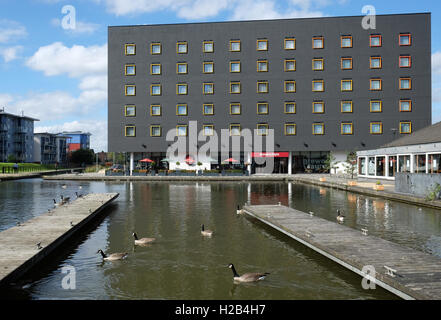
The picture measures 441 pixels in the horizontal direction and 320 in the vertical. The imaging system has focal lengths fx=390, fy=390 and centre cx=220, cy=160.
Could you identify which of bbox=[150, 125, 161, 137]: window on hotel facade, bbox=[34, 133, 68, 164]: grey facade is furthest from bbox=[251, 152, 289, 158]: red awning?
bbox=[34, 133, 68, 164]: grey facade

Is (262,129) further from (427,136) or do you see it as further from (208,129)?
(427,136)

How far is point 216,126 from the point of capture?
228 feet

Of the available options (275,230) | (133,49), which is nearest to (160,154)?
(133,49)

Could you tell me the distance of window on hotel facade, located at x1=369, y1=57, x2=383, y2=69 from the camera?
67.9 meters

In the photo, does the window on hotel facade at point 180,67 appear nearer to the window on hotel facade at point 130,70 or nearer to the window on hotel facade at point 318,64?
the window on hotel facade at point 130,70

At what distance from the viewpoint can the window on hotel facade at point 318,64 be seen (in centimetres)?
6900

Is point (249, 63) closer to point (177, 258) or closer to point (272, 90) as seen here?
point (272, 90)

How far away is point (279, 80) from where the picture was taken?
69250mm

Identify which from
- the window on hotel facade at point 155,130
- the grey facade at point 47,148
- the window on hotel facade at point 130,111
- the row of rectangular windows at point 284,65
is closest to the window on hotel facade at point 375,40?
Result: the row of rectangular windows at point 284,65

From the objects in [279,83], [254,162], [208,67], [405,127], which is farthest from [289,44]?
[405,127]

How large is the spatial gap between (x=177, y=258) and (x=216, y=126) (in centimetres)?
5675

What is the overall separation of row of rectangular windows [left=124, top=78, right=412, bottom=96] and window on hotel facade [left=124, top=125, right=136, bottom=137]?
605 cm

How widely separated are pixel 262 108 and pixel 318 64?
12.5m

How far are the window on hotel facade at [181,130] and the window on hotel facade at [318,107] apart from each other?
23037 millimetres
